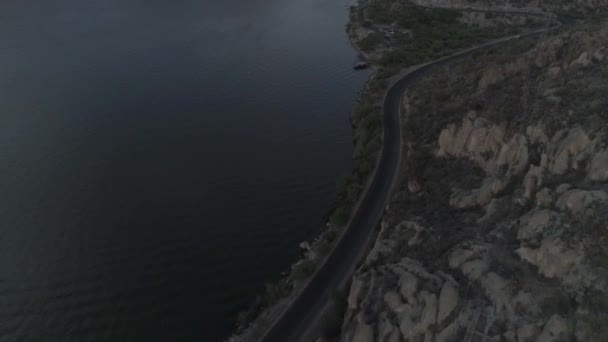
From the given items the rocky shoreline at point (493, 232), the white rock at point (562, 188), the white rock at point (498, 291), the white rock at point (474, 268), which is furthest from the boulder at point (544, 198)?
the white rock at point (498, 291)

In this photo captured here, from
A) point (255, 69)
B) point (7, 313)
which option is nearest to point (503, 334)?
point (7, 313)

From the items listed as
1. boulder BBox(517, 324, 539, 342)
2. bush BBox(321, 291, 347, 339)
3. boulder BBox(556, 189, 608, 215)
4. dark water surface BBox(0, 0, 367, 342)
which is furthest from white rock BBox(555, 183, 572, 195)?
dark water surface BBox(0, 0, 367, 342)

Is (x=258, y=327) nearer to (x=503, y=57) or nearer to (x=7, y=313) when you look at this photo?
(x=7, y=313)

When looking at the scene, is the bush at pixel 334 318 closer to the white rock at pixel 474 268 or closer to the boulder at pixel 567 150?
the white rock at pixel 474 268

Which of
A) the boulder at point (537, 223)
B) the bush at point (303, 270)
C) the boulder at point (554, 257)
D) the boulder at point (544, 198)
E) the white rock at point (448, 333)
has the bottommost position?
the bush at point (303, 270)

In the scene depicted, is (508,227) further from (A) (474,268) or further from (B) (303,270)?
(B) (303,270)

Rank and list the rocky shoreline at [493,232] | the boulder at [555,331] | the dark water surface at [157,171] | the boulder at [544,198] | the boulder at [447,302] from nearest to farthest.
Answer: the boulder at [555,331]
the rocky shoreline at [493,232]
the boulder at [447,302]
the boulder at [544,198]
the dark water surface at [157,171]

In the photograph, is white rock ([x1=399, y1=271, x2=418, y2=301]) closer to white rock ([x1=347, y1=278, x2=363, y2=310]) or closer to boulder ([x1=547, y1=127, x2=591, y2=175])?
white rock ([x1=347, y1=278, x2=363, y2=310])
